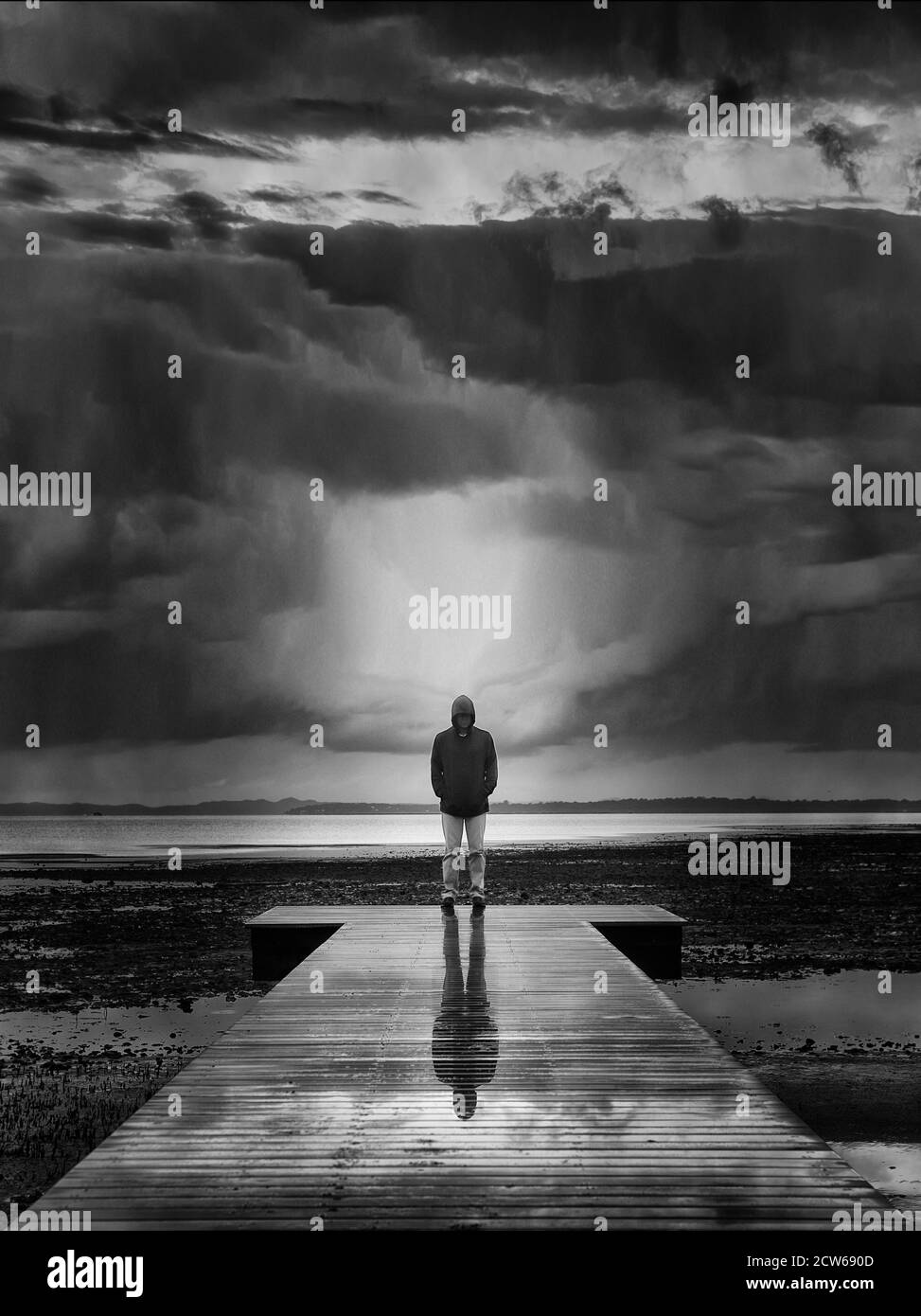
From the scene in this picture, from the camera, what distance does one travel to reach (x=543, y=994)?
27.5 ft

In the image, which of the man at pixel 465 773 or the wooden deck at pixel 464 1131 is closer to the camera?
the wooden deck at pixel 464 1131

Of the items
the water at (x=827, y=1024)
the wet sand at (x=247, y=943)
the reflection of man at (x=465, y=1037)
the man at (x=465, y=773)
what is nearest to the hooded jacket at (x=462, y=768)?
the man at (x=465, y=773)

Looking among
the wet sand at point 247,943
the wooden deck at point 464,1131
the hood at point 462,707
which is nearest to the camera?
the wooden deck at point 464,1131

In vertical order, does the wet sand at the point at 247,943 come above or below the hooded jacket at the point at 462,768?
below

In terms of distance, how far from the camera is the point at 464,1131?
16.0 ft

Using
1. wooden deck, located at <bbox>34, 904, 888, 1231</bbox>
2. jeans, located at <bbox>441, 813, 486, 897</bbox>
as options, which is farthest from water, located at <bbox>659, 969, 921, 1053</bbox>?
wooden deck, located at <bbox>34, 904, 888, 1231</bbox>

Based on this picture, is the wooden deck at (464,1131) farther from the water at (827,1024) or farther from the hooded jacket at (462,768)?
the hooded jacket at (462,768)

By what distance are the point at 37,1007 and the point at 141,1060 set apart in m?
3.91

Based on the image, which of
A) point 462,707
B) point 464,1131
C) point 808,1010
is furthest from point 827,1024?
point 464,1131

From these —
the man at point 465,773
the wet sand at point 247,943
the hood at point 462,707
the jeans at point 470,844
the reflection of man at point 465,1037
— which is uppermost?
the hood at point 462,707

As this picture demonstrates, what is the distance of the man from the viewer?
40.2ft

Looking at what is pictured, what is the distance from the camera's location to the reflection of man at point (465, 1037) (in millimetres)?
5746

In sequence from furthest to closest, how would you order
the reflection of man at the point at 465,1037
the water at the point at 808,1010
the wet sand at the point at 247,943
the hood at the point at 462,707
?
1. the water at the point at 808,1010
2. the hood at the point at 462,707
3. the wet sand at the point at 247,943
4. the reflection of man at the point at 465,1037

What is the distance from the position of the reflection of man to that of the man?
7.60ft
